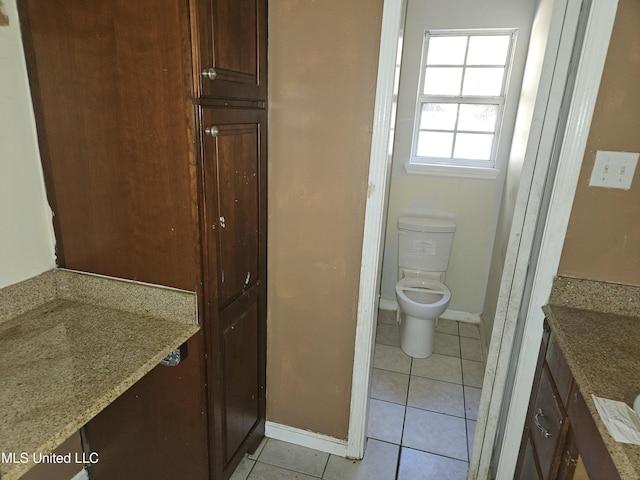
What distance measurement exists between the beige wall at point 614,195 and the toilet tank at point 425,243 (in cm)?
149

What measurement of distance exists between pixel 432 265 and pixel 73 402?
8.05ft

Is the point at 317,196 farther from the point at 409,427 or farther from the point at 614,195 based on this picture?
the point at 409,427

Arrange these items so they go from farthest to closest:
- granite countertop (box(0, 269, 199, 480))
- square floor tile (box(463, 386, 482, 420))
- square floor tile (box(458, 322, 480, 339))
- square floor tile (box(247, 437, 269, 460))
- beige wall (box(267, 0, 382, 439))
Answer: square floor tile (box(458, 322, 480, 339))
square floor tile (box(463, 386, 482, 420))
square floor tile (box(247, 437, 269, 460))
beige wall (box(267, 0, 382, 439))
granite countertop (box(0, 269, 199, 480))

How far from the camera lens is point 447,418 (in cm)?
224

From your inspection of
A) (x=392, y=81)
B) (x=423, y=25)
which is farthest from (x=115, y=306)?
(x=423, y=25)

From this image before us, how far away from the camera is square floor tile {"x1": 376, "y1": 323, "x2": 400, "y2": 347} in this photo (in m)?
2.96

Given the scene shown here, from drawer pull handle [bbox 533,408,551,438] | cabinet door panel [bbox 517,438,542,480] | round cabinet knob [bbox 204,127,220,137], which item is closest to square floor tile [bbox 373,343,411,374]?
cabinet door panel [bbox 517,438,542,480]

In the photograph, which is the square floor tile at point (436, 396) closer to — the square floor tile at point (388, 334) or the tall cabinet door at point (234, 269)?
the square floor tile at point (388, 334)

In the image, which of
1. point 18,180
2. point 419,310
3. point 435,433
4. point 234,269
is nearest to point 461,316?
point 419,310

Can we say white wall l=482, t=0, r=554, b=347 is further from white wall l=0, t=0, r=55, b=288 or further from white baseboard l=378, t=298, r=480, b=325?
white wall l=0, t=0, r=55, b=288

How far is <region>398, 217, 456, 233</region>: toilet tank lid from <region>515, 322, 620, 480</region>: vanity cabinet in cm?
150

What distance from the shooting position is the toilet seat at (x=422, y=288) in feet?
9.00

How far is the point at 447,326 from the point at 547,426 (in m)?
1.94

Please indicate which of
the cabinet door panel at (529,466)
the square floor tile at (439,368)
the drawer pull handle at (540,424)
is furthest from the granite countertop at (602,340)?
the square floor tile at (439,368)
